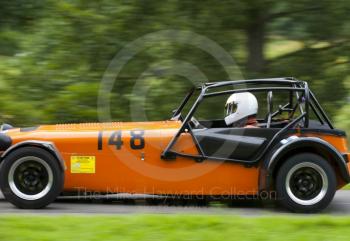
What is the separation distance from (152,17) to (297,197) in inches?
230

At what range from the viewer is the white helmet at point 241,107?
8.00 m

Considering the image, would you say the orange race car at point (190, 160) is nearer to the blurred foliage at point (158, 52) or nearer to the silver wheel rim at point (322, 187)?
the silver wheel rim at point (322, 187)

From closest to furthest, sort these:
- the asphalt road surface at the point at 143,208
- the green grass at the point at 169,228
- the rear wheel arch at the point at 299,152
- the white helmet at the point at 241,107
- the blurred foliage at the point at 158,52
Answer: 1. the green grass at the point at 169,228
2. the asphalt road surface at the point at 143,208
3. the rear wheel arch at the point at 299,152
4. the white helmet at the point at 241,107
5. the blurred foliage at the point at 158,52

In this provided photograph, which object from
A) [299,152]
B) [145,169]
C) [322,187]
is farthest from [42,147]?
[322,187]

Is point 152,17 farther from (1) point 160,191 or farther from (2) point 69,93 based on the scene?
(1) point 160,191

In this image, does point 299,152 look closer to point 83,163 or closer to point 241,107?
point 241,107

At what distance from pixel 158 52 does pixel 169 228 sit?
6.82 meters

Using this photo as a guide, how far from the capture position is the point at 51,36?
12.6 m

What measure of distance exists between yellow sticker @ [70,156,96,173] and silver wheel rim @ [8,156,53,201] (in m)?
0.33

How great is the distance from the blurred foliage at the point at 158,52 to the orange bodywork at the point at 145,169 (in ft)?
15.2

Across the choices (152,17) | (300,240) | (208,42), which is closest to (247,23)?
(208,42)

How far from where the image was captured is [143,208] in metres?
7.44

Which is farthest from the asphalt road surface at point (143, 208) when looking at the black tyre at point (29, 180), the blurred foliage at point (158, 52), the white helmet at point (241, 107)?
the blurred foliage at point (158, 52)

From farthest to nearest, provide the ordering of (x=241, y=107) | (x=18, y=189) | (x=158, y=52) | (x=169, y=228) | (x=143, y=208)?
(x=158, y=52) → (x=241, y=107) → (x=143, y=208) → (x=18, y=189) → (x=169, y=228)
